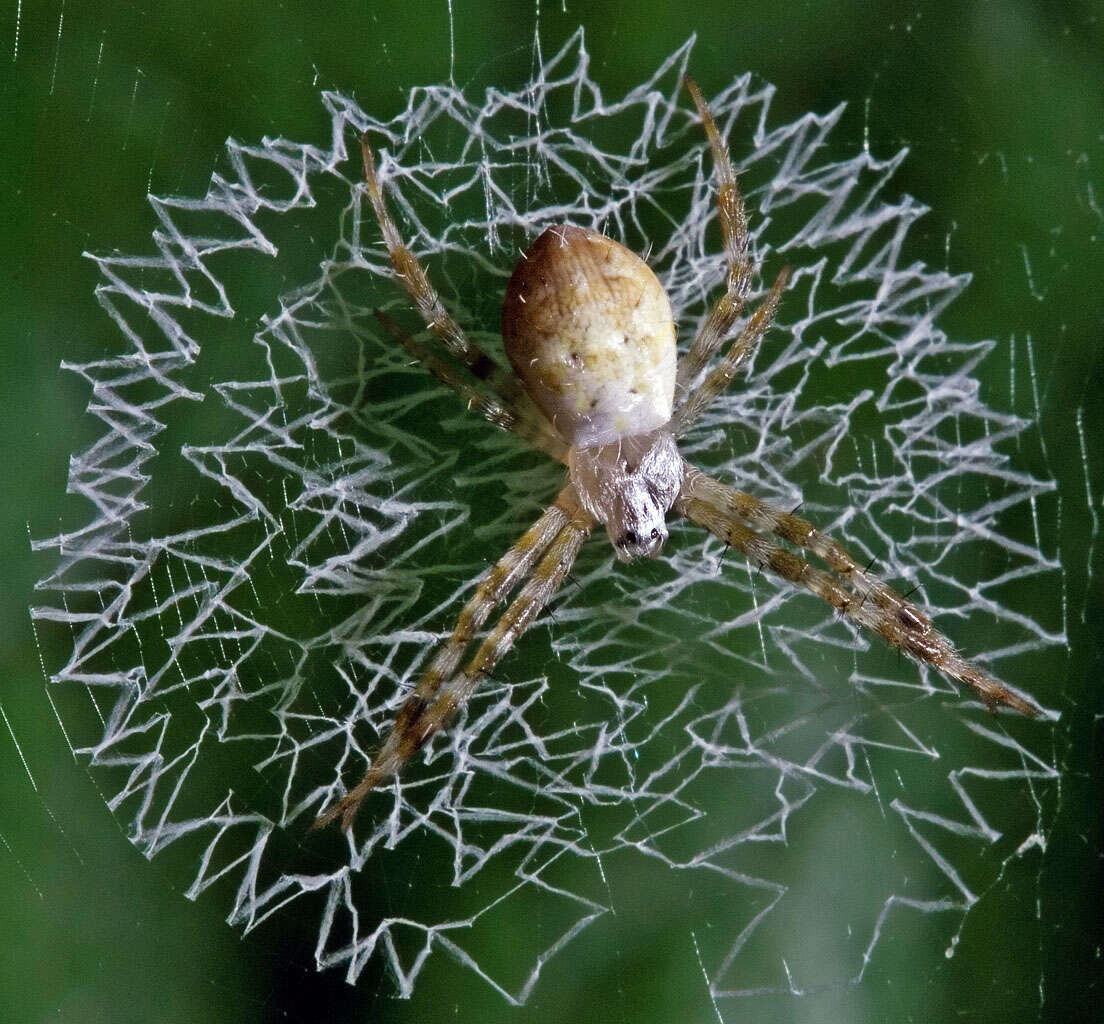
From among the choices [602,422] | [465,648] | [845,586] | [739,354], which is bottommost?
[465,648]

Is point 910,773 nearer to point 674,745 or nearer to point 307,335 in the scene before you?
point 674,745

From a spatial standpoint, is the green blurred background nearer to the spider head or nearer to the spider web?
the spider web

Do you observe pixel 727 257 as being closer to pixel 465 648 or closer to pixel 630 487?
pixel 630 487

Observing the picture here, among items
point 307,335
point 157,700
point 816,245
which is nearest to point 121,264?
point 307,335

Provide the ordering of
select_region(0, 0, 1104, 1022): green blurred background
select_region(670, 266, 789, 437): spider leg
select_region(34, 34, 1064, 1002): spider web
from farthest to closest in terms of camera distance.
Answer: select_region(670, 266, 789, 437): spider leg < select_region(34, 34, 1064, 1002): spider web < select_region(0, 0, 1104, 1022): green blurred background

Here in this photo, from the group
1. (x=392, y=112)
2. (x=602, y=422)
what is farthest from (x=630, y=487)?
(x=392, y=112)

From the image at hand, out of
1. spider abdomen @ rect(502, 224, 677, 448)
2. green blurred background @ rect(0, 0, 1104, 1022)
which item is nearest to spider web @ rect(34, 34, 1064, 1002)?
green blurred background @ rect(0, 0, 1104, 1022)
